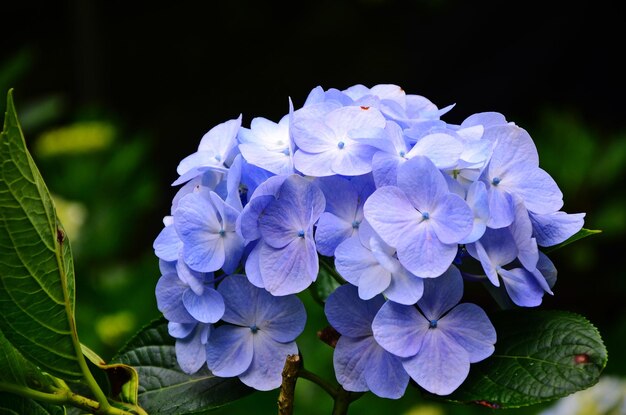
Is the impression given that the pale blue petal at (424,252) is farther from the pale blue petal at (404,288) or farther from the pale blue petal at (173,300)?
the pale blue petal at (173,300)

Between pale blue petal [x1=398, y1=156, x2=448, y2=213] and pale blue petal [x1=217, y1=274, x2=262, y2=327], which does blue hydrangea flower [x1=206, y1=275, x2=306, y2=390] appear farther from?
pale blue petal [x1=398, y1=156, x2=448, y2=213]

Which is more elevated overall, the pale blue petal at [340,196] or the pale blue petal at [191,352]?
the pale blue petal at [340,196]

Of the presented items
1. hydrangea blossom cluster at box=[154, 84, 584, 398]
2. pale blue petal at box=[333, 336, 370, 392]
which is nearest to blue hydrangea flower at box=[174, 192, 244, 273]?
hydrangea blossom cluster at box=[154, 84, 584, 398]

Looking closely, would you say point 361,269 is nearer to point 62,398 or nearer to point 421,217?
point 421,217

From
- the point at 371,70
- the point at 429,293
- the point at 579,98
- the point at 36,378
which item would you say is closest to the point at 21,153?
the point at 36,378

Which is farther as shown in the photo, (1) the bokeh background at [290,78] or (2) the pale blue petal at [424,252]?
(1) the bokeh background at [290,78]

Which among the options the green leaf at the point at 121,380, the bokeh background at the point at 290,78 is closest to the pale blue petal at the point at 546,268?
the green leaf at the point at 121,380

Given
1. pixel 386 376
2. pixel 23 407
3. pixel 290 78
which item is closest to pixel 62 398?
pixel 23 407

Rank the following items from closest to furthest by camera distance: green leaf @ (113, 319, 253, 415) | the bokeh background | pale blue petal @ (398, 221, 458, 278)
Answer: pale blue petal @ (398, 221, 458, 278)
green leaf @ (113, 319, 253, 415)
the bokeh background
